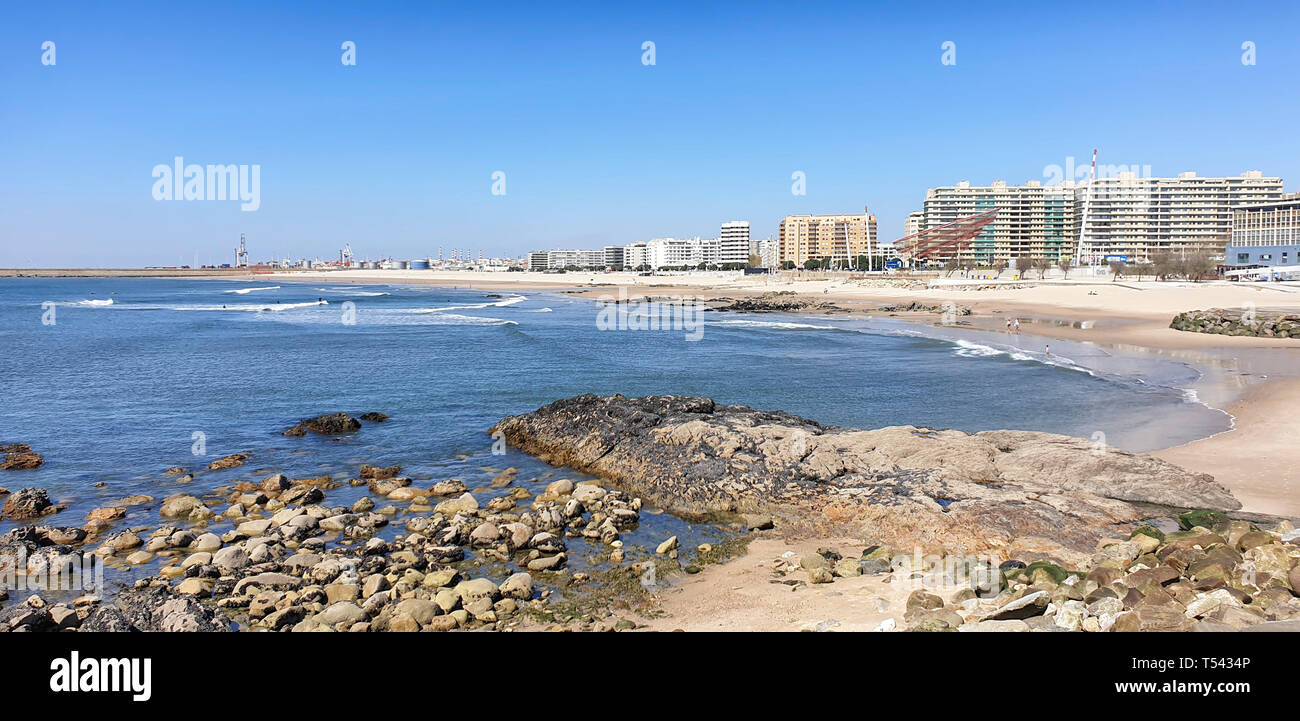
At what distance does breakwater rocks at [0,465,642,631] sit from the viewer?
9.85 m

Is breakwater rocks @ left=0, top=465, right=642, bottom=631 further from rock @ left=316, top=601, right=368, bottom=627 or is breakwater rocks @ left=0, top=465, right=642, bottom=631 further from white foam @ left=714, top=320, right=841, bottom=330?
white foam @ left=714, top=320, right=841, bottom=330

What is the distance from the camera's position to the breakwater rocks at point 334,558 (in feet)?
32.3

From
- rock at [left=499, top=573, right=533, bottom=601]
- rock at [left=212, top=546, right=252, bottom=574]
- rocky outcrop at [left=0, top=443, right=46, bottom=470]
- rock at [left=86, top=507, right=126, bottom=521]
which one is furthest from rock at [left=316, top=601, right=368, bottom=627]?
rocky outcrop at [left=0, top=443, right=46, bottom=470]

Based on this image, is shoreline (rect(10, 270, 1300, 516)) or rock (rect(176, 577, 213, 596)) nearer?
rock (rect(176, 577, 213, 596))

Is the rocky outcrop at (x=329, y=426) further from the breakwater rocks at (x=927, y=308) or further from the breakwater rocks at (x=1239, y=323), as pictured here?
the breakwater rocks at (x=927, y=308)

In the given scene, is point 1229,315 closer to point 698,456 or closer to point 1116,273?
point 698,456

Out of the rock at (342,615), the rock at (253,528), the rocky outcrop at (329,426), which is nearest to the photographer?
the rock at (342,615)

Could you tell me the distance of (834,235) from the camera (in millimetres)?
198125

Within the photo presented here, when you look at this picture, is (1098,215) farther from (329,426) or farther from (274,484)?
(274,484)

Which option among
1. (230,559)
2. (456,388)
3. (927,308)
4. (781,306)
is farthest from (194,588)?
(781,306)

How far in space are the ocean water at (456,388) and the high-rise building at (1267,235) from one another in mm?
63614

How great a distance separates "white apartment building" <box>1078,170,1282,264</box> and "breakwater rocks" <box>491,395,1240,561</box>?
458 ft

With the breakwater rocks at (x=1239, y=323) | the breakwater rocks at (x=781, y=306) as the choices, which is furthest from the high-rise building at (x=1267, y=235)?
the breakwater rocks at (x=1239, y=323)
